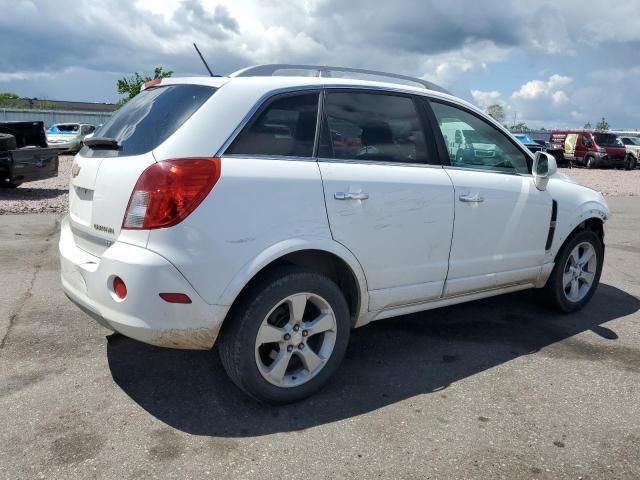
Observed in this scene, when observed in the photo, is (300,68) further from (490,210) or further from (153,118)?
(490,210)

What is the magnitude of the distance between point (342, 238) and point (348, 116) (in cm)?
77

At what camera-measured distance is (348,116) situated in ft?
11.1

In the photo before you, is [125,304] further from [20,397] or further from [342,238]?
[342,238]

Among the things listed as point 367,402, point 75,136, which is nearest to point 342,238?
point 367,402

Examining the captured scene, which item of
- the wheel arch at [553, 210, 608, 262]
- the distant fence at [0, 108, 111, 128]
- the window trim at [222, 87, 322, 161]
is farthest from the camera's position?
the distant fence at [0, 108, 111, 128]

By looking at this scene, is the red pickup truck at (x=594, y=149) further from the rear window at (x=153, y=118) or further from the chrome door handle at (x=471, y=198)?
the rear window at (x=153, y=118)

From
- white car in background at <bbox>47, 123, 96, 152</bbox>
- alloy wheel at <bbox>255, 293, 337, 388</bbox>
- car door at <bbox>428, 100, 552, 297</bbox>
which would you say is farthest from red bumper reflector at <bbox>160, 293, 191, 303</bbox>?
white car in background at <bbox>47, 123, 96, 152</bbox>

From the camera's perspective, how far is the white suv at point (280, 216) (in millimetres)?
2775

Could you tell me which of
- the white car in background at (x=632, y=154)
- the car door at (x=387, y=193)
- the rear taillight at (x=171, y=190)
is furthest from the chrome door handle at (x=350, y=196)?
the white car in background at (x=632, y=154)

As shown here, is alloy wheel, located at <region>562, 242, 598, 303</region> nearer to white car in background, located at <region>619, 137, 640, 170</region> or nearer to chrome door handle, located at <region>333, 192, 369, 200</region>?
chrome door handle, located at <region>333, 192, 369, 200</region>

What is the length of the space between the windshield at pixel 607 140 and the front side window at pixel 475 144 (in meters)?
29.7

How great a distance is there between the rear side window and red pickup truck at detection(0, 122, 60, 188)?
31.0ft

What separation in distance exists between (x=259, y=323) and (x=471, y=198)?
5.63 ft

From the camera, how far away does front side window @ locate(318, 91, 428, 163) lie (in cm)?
330
